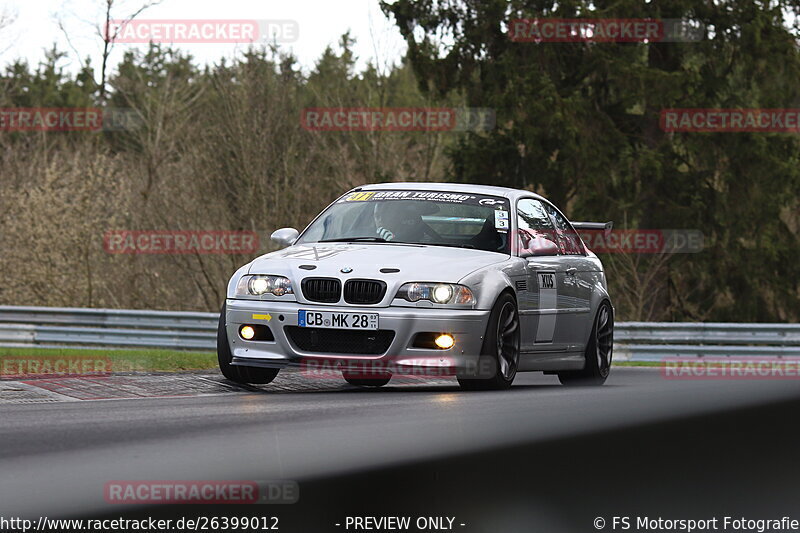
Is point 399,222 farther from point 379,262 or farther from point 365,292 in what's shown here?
point 365,292

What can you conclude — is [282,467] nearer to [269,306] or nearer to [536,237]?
[269,306]

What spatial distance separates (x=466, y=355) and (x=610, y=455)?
9.38 feet

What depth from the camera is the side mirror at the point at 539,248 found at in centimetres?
1143

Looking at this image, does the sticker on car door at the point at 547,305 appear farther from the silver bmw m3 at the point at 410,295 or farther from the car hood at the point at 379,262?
the car hood at the point at 379,262

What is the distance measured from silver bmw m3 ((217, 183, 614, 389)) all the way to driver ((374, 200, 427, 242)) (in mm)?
12

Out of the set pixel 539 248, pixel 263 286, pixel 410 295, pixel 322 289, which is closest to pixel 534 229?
pixel 539 248

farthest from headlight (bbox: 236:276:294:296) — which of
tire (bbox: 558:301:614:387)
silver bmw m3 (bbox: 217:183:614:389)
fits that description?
tire (bbox: 558:301:614:387)

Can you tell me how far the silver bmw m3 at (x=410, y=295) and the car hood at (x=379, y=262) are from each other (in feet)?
0.04

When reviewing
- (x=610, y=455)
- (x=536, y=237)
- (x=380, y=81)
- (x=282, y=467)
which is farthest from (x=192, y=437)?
(x=380, y=81)

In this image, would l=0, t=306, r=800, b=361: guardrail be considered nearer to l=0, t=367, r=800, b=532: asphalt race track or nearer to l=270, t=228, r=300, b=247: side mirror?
l=0, t=367, r=800, b=532: asphalt race track

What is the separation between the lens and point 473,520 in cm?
556

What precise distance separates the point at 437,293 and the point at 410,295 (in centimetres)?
21

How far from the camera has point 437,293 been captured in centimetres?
1018

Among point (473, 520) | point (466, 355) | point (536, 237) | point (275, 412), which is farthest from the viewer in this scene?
point (536, 237)
